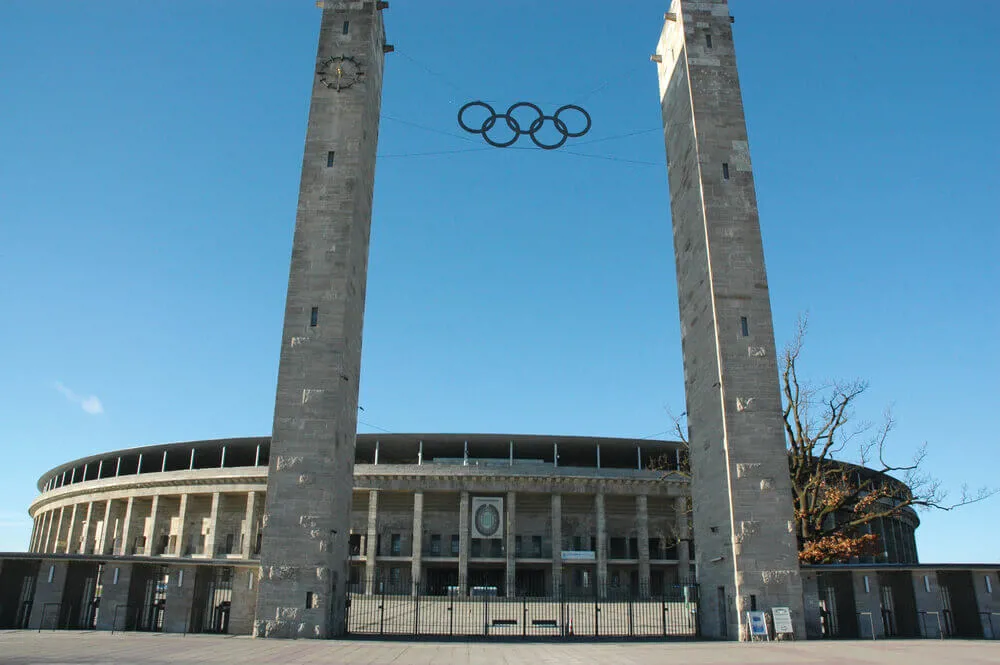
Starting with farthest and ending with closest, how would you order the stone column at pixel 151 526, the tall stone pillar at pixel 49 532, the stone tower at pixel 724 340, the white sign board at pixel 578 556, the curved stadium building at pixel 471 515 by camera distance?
the tall stone pillar at pixel 49 532 < the stone column at pixel 151 526 < the white sign board at pixel 578 556 < the curved stadium building at pixel 471 515 < the stone tower at pixel 724 340

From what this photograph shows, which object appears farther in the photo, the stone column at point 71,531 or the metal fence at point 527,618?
the stone column at point 71,531

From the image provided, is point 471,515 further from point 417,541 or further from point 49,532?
point 49,532

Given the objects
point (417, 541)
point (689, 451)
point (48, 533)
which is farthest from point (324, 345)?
point (48, 533)

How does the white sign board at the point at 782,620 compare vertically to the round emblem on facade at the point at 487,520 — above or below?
below

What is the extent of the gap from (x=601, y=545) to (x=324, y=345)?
137 ft

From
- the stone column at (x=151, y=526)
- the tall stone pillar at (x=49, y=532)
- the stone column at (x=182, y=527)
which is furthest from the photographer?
the tall stone pillar at (x=49, y=532)

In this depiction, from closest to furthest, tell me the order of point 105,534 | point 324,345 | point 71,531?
1. point 324,345
2. point 105,534
3. point 71,531

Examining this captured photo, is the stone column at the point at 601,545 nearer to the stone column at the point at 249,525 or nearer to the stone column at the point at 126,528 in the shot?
the stone column at the point at 249,525

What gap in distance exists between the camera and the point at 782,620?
2467cm

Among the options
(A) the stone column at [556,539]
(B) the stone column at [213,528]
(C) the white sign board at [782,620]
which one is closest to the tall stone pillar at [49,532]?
(B) the stone column at [213,528]

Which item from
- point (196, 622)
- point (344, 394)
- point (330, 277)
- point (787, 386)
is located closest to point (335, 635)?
point (196, 622)

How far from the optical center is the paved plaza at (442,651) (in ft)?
57.1

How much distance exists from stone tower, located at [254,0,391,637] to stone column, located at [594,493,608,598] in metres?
37.7

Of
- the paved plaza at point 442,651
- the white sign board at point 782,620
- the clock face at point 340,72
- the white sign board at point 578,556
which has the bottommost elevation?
the paved plaza at point 442,651
